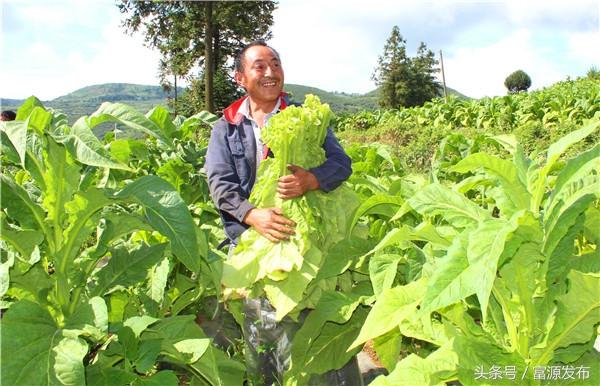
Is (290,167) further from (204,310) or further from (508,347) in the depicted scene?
(204,310)

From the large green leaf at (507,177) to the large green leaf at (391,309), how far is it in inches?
16.0

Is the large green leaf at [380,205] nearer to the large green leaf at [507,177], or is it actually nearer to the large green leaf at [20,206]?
the large green leaf at [507,177]

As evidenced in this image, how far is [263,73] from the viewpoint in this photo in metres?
2.46

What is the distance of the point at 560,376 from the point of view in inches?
64.5

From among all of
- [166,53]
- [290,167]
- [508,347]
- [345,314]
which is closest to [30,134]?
[290,167]

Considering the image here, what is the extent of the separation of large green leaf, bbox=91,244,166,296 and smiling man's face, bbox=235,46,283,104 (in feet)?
2.82

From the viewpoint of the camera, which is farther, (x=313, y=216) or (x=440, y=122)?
(x=440, y=122)

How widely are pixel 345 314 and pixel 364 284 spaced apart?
25cm

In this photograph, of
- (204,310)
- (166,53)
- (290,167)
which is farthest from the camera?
(166,53)

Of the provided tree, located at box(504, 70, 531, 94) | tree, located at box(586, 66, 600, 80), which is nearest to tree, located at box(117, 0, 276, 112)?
tree, located at box(586, 66, 600, 80)

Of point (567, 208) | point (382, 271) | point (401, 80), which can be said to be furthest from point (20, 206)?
point (401, 80)

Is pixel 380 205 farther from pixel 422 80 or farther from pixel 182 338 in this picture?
pixel 422 80

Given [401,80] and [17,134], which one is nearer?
[17,134]

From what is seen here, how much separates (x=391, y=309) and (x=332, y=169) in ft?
2.57
